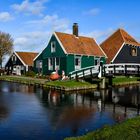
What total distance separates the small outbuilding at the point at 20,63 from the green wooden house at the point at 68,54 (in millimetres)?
8906

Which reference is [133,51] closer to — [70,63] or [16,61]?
[70,63]

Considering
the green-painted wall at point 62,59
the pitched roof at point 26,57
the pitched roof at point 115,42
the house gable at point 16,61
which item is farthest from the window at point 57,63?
the house gable at point 16,61

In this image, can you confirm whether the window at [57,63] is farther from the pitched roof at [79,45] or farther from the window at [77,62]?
the window at [77,62]

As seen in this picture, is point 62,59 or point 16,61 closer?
point 62,59

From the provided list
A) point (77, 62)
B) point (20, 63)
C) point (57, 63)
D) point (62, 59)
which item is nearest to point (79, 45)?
point (77, 62)

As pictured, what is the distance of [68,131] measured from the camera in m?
18.1

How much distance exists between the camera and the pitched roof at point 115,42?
65812mm

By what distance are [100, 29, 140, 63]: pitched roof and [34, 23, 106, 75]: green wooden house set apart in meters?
2.31

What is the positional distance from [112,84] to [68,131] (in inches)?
1272

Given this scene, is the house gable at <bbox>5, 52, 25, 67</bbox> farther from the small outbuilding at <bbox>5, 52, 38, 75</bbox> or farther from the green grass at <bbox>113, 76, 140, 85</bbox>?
the green grass at <bbox>113, 76, 140, 85</bbox>

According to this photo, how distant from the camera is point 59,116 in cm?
2295

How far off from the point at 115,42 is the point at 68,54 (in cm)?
1390

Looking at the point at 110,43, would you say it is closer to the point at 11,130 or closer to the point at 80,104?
the point at 80,104

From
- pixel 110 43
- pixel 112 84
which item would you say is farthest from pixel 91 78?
pixel 110 43
